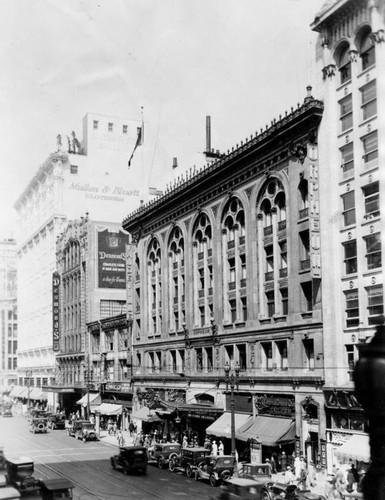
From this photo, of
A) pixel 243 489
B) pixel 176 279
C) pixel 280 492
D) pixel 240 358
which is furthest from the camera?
pixel 176 279

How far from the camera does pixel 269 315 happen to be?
144 ft

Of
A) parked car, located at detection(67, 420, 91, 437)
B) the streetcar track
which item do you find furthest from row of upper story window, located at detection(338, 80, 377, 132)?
A: parked car, located at detection(67, 420, 91, 437)

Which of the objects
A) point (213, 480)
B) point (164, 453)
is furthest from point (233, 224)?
point (213, 480)

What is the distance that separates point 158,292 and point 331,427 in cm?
2738

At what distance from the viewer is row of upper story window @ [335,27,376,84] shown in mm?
35281

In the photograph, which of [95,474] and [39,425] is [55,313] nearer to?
[39,425]

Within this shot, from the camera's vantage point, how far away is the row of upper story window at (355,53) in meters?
35.3

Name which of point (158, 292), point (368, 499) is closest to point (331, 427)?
point (158, 292)

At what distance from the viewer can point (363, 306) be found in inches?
1378

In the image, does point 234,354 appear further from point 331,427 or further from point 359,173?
point 359,173

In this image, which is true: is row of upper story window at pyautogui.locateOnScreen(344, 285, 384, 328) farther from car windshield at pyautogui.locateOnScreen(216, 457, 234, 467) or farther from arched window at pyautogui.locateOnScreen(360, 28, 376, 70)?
arched window at pyautogui.locateOnScreen(360, 28, 376, 70)

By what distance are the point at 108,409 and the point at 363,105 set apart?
4479 cm

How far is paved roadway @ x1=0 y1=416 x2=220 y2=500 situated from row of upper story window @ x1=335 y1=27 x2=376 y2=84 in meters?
23.1

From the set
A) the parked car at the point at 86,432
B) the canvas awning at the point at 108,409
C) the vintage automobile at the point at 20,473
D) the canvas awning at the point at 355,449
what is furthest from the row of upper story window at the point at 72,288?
the canvas awning at the point at 355,449
